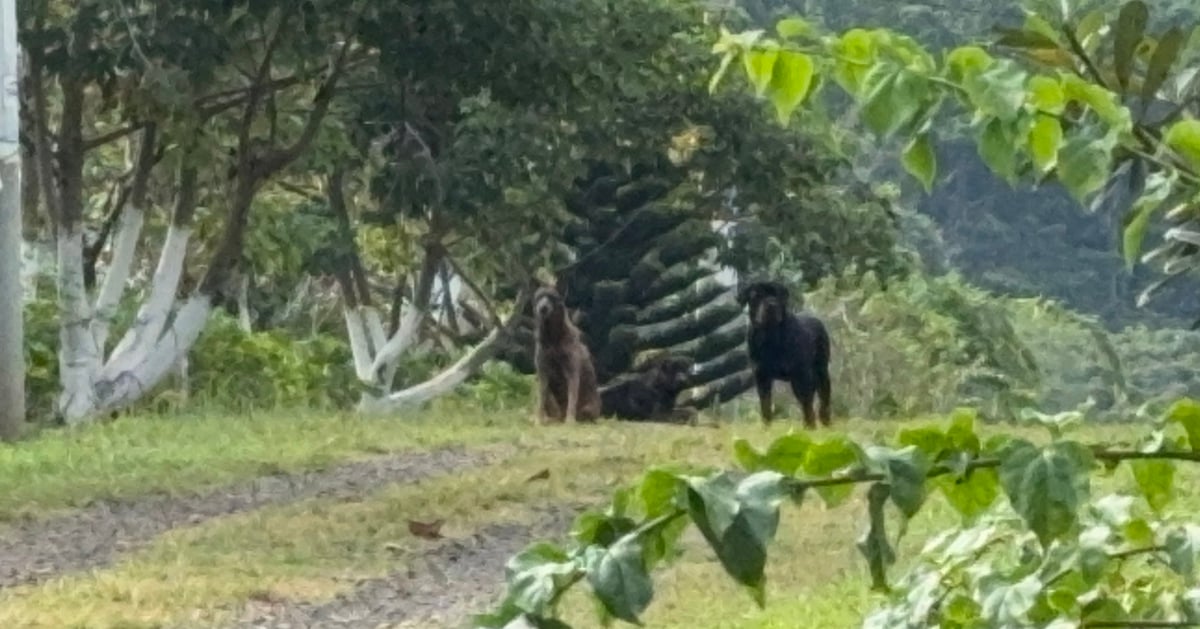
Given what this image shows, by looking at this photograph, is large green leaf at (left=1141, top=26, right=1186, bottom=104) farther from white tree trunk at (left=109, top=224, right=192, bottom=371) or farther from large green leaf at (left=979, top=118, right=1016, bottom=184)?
white tree trunk at (left=109, top=224, right=192, bottom=371)

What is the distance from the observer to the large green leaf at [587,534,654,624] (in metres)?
1.96

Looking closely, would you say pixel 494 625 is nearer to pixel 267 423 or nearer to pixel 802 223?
pixel 267 423

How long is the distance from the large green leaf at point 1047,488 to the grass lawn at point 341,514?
1695 millimetres

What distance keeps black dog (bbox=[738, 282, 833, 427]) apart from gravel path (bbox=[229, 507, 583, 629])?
18.3 feet

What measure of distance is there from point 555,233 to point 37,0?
5092 millimetres

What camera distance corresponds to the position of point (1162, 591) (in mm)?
2965

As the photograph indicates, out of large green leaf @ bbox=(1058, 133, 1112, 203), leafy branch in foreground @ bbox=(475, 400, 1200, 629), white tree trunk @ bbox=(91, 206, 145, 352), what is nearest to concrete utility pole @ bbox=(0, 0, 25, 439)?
white tree trunk @ bbox=(91, 206, 145, 352)

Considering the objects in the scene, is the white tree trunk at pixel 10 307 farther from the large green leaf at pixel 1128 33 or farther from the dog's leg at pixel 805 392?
the large green leaf at pixel 1128 33

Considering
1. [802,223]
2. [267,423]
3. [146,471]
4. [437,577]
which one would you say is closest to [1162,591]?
[437,577]

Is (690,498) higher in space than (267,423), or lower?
higher

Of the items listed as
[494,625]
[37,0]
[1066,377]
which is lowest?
[1066,377]

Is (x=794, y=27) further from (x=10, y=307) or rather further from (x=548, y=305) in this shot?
(x=548, y=305)

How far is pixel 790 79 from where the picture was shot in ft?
7.37

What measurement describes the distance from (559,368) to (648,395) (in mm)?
2346
